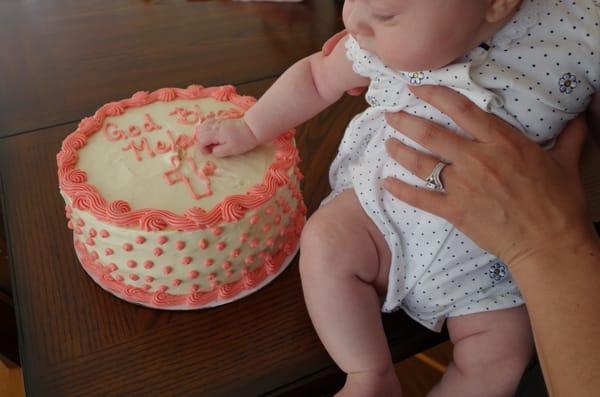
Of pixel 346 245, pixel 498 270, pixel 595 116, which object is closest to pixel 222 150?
pixel 346 245

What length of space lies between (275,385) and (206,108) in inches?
23.6

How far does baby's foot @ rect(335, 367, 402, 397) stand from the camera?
101cm

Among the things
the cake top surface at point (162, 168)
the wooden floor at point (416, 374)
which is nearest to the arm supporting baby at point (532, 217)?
the cake top surface at point (162, 168)

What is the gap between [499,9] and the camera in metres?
0.80

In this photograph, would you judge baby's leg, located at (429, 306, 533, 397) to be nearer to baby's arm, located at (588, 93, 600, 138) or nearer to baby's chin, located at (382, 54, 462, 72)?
baby's arm, located at (588, 93, 600, 138)

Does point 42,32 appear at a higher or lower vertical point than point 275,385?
higher

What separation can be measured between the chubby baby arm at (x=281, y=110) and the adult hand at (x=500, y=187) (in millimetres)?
240

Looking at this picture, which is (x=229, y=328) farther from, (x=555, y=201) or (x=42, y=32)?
(x=42, y=32)

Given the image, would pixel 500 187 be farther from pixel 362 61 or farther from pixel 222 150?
pixel 222 150

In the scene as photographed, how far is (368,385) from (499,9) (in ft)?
2.10

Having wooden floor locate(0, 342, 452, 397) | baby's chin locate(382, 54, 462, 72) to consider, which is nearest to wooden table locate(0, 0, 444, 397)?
baby's chin locate(382, 54, 462, 72)

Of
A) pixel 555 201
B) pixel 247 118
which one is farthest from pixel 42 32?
pixel 555 201

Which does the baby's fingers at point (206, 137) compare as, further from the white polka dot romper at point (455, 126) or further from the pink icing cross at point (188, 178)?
the white polka dot romper at point (455, 126)

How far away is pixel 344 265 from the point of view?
1013 millimetres
